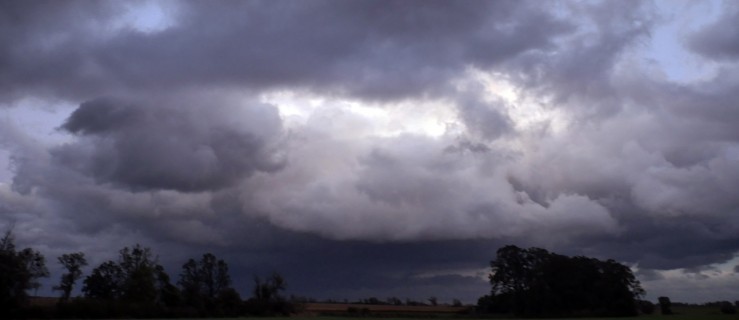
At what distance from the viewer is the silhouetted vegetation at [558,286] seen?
166 meters

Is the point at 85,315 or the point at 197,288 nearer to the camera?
the point at 85,315

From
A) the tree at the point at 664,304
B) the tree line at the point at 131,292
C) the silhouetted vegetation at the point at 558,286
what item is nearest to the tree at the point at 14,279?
the tree line at the point at 131,292

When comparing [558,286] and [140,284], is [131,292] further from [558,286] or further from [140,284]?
[558,286]

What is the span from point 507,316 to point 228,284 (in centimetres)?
7137

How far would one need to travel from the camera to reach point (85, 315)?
132 m

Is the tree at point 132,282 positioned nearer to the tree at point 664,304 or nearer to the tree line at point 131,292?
the tree line at point 131,292

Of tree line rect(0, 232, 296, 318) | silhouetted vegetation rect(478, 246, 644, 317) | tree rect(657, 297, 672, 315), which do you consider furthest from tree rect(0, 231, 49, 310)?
tree rect(657, 297, 672, 315)

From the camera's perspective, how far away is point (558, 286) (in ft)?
561

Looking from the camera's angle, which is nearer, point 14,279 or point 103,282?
point 14,279

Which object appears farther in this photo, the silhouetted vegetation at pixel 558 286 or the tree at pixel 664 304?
the tree at pixel 664 304

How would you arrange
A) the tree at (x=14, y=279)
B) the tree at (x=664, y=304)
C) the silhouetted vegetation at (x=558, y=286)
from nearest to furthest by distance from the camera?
the tree at (x=14, y=279) < the silhouetted vegetation at (x=558, y=286) < the tree at (x=664, y=304)

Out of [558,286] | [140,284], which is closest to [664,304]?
[558,286]

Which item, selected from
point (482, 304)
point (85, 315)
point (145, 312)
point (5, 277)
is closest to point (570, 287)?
point (482, 304)

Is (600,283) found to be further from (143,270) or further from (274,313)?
(143,270)
